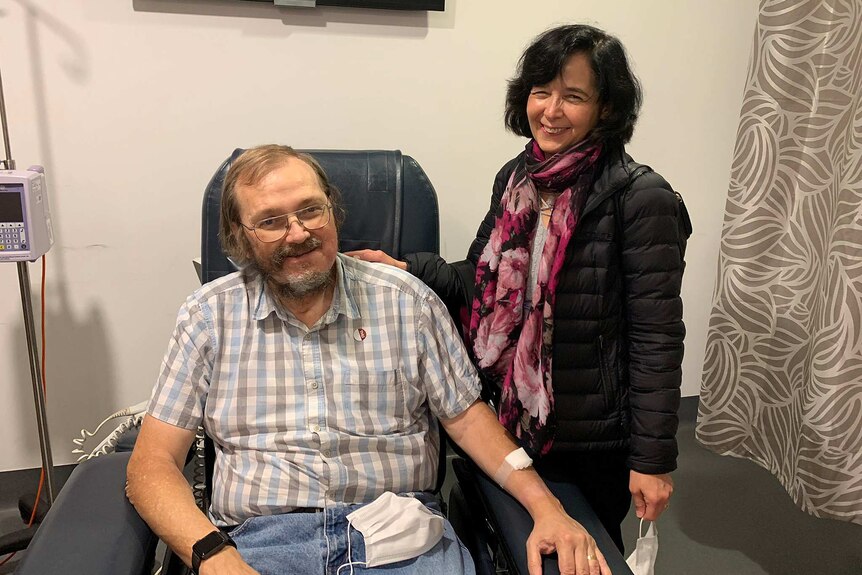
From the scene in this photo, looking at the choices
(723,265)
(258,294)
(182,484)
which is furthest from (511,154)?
(182,484)

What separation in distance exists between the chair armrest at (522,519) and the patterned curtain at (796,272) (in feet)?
2.89

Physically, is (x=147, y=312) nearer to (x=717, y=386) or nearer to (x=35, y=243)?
(x=35, y=243)

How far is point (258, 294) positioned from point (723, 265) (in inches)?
58.8

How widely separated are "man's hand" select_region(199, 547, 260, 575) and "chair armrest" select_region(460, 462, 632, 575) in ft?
1.49

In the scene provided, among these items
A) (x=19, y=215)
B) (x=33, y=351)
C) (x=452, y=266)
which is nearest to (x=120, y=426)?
(x=33, y=351)

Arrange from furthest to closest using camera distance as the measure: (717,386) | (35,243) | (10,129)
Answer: (717,386), (10,129), (35,243)

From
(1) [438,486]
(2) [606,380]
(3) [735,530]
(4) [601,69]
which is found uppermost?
(4) [601,69]

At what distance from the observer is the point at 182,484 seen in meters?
1.29

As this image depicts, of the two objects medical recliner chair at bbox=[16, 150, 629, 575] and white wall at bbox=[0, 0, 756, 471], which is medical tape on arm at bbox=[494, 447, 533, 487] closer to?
medical recliner chair at bbox=[16, 150, 629, 575]

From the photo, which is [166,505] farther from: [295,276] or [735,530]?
[735,530]

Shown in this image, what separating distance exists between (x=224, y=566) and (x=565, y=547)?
60 cm

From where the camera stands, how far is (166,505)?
123 cm

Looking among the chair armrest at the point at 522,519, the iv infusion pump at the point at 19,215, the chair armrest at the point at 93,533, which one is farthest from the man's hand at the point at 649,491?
the iv infusion pump at the point at 19,215

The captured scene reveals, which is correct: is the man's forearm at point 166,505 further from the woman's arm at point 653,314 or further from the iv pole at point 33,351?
the woman's arm at point 653,314
